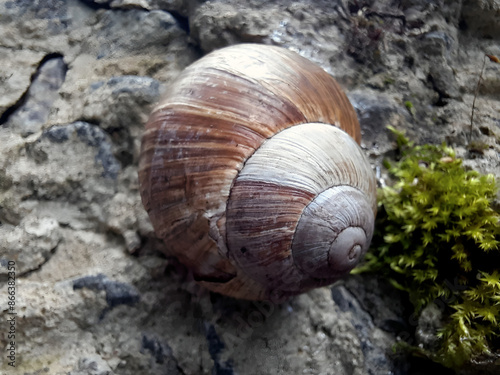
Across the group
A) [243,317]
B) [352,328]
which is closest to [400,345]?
[352,328]

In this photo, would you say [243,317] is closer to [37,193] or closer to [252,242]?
[252,242]

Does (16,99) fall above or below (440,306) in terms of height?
above

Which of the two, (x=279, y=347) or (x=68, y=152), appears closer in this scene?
(x=279, y=347)

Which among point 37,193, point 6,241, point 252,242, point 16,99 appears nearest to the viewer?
point 252,242

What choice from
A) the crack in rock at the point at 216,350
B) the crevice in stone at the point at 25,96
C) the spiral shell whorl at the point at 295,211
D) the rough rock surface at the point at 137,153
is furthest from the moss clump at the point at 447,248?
the crevice in stone at the point at 25,96

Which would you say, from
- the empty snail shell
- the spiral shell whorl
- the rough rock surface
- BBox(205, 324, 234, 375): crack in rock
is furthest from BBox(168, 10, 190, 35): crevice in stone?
BBox(205, 324, 234, 375): crack in rock

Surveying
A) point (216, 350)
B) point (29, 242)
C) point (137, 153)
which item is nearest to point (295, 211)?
point (216, 350)

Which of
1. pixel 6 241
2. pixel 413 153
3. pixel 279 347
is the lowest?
pixel 279 347
